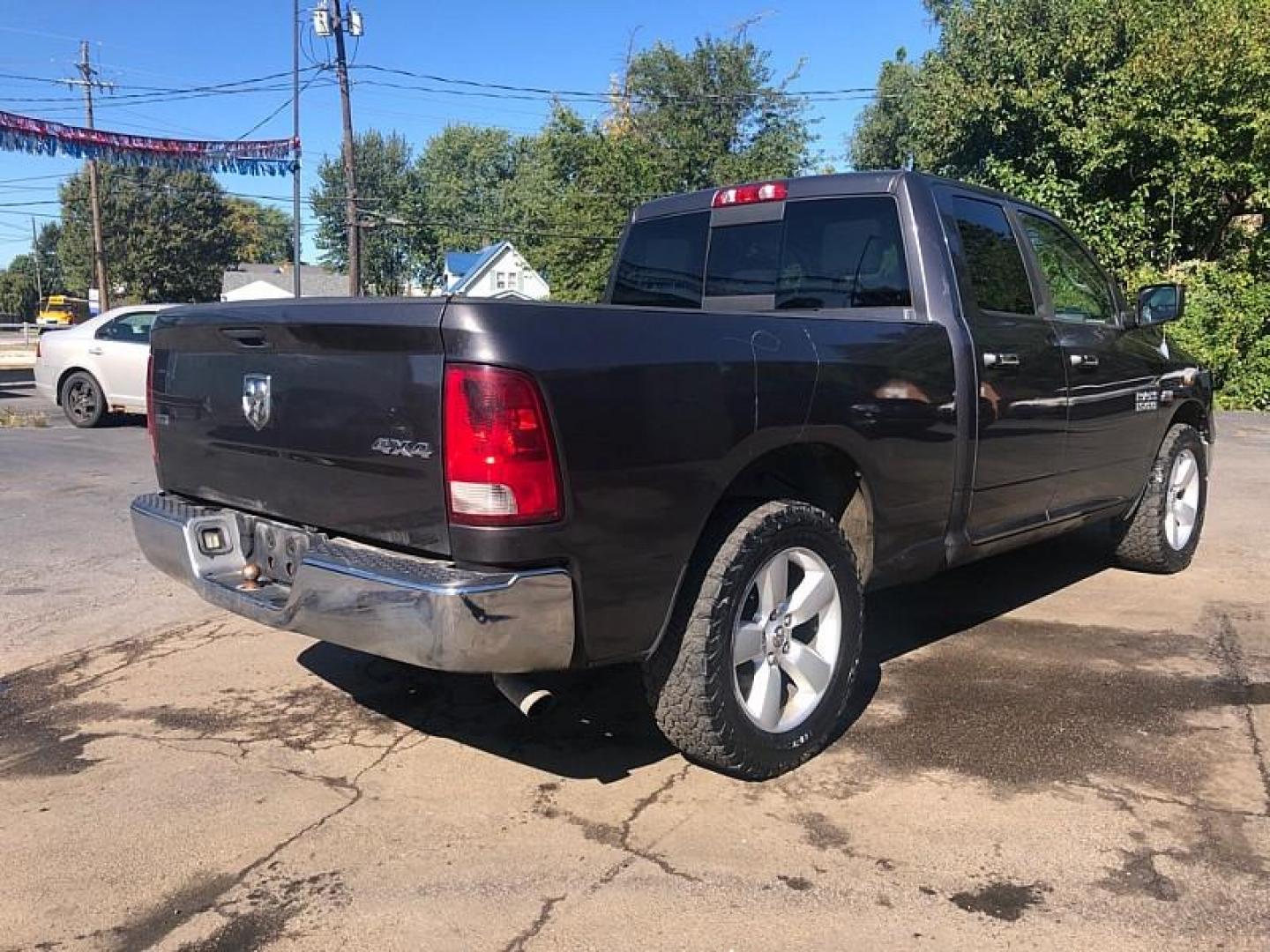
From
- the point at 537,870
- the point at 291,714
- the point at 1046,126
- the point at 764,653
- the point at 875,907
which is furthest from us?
the point at 1046,126

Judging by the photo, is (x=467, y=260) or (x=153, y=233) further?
(x=153, y=233)

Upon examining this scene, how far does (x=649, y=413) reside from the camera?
112 inches

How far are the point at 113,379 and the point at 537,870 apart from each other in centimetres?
1171

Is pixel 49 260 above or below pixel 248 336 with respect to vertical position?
above

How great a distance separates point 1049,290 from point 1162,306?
98cm

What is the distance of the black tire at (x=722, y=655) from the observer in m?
3.07

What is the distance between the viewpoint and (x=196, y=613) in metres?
5.34

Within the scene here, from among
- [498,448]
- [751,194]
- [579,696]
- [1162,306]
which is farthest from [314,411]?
[1162,306]

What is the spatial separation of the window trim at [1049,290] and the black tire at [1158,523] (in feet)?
3.02

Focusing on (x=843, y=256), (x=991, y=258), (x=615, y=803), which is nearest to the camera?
(x=615, y=803)

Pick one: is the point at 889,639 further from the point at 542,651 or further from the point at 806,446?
the point at 542,651

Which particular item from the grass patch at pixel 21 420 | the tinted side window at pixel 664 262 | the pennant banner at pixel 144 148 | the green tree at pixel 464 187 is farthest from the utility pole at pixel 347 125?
the green tree at pixel 464 187

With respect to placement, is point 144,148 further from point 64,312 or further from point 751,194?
point 64,312

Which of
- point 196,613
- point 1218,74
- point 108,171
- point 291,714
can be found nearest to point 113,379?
point 196,613
